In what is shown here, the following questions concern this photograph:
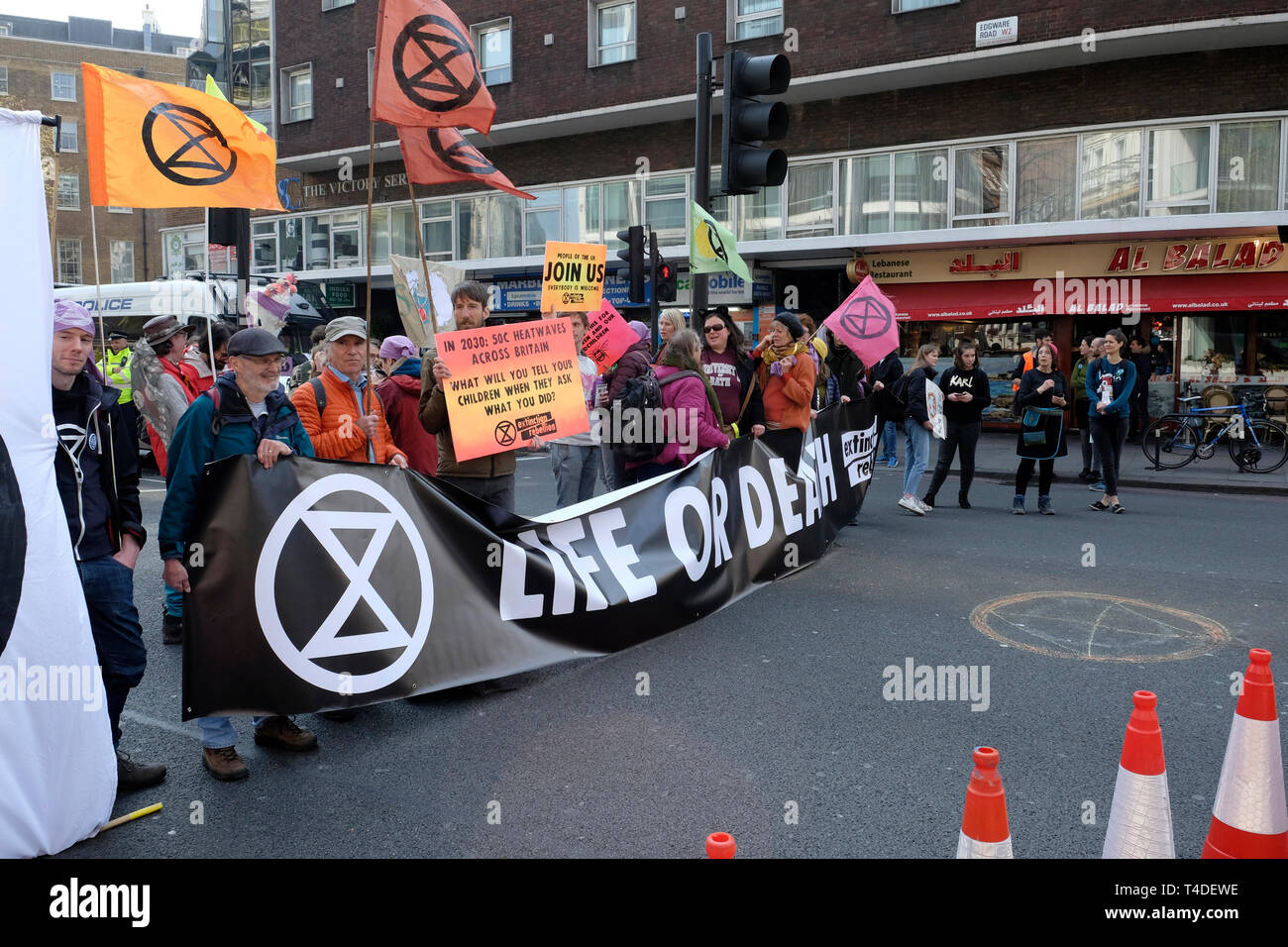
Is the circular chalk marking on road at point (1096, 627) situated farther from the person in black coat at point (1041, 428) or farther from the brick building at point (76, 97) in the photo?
the brick building at point (76, 97)

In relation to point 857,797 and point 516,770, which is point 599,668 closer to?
point 516,770

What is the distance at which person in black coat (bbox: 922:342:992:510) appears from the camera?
434 inches

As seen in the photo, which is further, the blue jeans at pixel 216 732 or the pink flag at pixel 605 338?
the pink flag at pixel 605 338

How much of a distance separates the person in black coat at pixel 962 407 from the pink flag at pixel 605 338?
4.14 meters

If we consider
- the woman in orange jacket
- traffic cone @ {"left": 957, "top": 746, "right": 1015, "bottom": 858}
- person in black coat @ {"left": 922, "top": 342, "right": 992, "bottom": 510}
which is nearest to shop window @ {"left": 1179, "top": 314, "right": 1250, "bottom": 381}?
person in black coat @ {"left": 922, "top": 342, "right": 992, "bottom": 510}

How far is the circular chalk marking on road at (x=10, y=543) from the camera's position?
3.43 meters

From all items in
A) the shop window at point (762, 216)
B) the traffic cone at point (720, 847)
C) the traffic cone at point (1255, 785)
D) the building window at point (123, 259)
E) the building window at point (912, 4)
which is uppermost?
the building window at point (912, 4)

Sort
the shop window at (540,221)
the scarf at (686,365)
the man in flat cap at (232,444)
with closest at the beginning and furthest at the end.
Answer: the man in flat cap at (232,444), the scarf at (686,365), the shop window at (540,221)

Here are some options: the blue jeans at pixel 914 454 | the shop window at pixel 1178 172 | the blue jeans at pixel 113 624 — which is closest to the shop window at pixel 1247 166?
the shop window at pixel 1178 172

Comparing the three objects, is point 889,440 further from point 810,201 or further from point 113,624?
point 113,624

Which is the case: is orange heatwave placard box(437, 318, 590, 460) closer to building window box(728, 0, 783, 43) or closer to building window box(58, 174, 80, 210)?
building window box(728, 0, 783, 43)

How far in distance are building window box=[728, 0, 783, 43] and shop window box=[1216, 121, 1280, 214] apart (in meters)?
8.60

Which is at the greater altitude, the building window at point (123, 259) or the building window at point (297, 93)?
the building window at point (297, 93)

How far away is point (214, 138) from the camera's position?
5.21m
